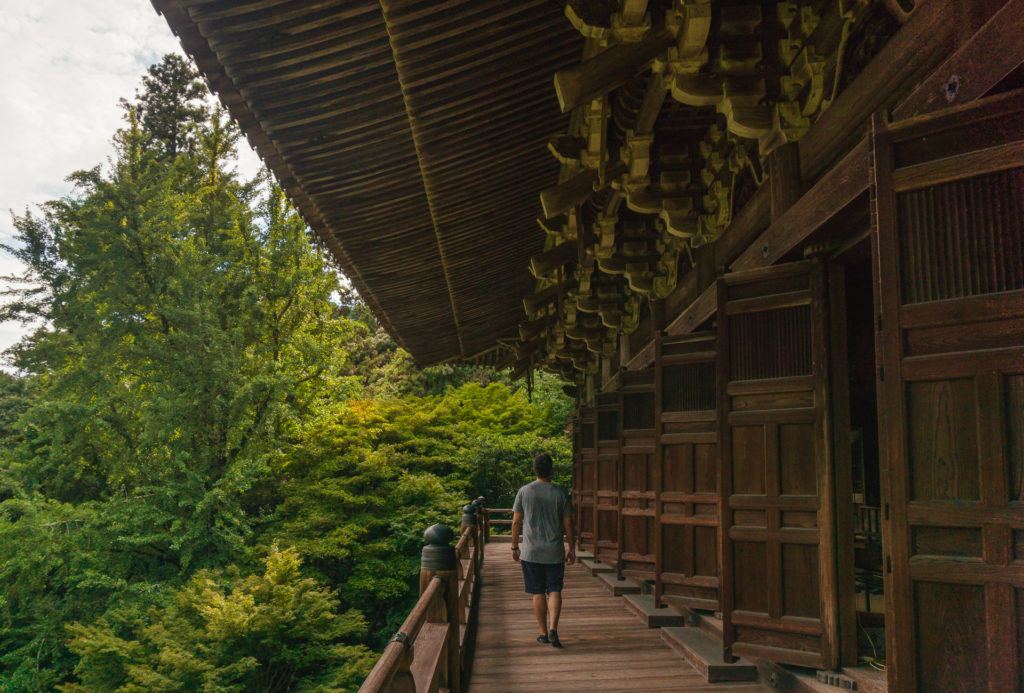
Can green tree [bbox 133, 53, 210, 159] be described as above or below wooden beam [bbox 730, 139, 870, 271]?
above

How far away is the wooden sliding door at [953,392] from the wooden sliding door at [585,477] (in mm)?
7867

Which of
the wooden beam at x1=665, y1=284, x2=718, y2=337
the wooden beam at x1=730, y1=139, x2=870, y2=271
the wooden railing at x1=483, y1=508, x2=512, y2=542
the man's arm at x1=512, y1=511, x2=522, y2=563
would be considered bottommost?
the wooden railing at x1=483, y1=508, x2=512, y2=542

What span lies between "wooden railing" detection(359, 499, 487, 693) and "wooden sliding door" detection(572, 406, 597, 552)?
5124 mm

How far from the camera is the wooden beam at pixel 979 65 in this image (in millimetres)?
2020

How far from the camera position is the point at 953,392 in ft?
7.61

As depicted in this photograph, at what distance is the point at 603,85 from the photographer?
3.28 metres

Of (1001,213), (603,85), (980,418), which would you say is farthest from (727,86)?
(980,418)

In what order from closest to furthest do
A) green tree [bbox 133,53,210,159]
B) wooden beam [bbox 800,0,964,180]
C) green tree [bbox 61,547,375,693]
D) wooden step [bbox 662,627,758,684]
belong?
wooden beam [bbox 800,0,964,180] → wooden step [bbox 662,627,758,684] → green tree [bbox 61,547,375,693] → green tree [bbox 133,53,210,159]

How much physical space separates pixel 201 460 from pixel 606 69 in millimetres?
14479

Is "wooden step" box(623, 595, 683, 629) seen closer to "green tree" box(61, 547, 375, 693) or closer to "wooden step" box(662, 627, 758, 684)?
"wooden step" box(662, 627, 758, 684)

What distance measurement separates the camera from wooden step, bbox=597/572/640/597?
743cm

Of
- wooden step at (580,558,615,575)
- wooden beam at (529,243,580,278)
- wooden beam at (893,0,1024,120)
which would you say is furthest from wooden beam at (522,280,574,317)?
wooden beam at (893,0,1024,120)

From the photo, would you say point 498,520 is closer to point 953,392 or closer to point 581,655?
point 581,655

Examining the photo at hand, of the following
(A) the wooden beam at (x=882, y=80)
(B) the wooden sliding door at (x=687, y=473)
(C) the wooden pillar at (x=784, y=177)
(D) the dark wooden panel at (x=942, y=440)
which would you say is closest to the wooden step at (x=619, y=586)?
(B) the wooden sliding door at (x=687, y=473)
